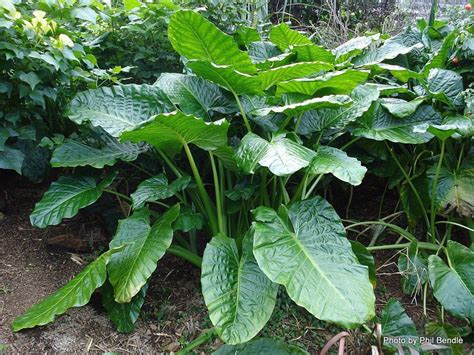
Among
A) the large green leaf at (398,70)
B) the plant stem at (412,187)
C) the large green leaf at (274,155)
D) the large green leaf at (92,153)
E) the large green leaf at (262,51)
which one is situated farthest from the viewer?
the large green leaf at (262,51)

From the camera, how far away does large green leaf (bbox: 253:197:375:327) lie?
1.27 metres

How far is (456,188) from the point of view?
2016 mm

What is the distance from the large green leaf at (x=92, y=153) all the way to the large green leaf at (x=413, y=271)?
1316 mm

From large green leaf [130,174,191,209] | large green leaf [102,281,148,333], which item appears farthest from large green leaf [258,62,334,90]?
large green leaf [102,281,148,333]

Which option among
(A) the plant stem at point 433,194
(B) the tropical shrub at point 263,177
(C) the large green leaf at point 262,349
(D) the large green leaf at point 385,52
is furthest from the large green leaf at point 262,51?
(C) the large green leaf at point 262,349

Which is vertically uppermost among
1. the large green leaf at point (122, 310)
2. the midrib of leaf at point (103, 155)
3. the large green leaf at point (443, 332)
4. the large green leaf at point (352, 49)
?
the large green leaf at point (352, 49)

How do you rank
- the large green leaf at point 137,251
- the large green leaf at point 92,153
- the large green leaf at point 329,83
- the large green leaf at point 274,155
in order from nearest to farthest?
the large green leaf at point 274,155 → the large green leaf at point 137,251 → the large green leaf at point 329,83 → the large green leaf at point 92,153

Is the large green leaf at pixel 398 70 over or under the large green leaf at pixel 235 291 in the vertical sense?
over

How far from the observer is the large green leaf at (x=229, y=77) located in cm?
164

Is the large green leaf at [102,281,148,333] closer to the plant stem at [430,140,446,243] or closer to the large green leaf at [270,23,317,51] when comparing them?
the plant stem at [430,140,446,243]

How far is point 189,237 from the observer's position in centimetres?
212

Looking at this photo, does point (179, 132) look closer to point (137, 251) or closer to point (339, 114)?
point (137, 251)

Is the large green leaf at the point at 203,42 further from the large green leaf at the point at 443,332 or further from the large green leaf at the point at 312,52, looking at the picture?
the large green leaf at the point at 443,332

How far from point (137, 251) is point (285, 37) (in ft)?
5.09
